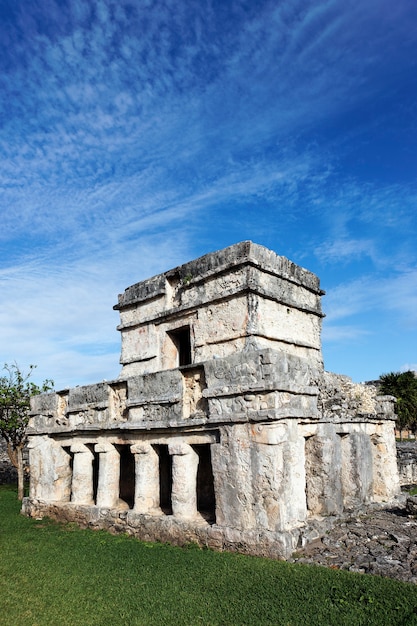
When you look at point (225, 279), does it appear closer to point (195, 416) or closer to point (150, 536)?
point (195, 416)

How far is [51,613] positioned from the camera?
5.34 meters

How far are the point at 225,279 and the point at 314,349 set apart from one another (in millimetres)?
3084

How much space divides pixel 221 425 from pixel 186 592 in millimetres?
2473

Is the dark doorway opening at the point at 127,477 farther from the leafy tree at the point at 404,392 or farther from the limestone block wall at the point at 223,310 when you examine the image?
the leafy tree at the point at 404,392

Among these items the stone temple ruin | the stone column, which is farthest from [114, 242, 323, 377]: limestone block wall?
the stone column

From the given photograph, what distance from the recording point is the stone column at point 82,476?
1044 centimetres

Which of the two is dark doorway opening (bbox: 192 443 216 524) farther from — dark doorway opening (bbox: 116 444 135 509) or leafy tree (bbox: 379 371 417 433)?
leafy tree (bbox: 379 371 417 433)

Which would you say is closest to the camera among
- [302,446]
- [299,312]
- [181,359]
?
[302,446]

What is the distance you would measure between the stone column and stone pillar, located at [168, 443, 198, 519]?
3129 millimetres

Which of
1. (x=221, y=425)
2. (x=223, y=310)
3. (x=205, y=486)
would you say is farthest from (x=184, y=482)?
(x=223, y=310)

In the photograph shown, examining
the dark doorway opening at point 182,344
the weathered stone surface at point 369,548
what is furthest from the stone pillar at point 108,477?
the weathered stone surface at point 369,548

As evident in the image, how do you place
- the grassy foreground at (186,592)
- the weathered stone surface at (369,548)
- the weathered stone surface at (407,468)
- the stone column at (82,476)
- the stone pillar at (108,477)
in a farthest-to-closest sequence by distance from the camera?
the weathered stone surface at (407,468), the stone column at (82,476), the stone pillar at (108,477), the weathered stone surface at (369,548), the grassy foreground at (186,592)

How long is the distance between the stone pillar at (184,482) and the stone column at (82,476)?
3.13 m

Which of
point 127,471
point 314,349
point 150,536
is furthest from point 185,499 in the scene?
point 314,349
